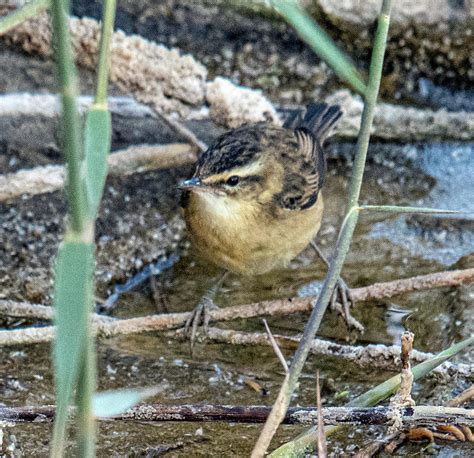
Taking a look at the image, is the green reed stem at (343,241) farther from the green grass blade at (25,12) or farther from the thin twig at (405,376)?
the green grass blade at (25,12)

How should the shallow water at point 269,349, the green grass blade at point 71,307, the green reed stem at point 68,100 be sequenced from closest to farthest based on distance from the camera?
the green reed stem at point 68,100, the green grass blade at point 71,307, the shallow water at point 269,349

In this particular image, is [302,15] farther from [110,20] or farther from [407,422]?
[407,422]

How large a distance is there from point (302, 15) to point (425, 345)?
314cm

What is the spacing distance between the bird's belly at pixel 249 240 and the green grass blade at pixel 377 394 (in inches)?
70.3

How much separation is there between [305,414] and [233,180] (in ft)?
7.01

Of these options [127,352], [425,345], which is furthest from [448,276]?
[127,352]

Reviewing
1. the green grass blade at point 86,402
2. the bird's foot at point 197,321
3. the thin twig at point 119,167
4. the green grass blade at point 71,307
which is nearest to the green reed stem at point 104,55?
the green grass blade at point 71,307

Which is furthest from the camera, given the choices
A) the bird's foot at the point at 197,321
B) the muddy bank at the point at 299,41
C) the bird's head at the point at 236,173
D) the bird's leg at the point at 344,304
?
the muddy bank at the point at 299,41

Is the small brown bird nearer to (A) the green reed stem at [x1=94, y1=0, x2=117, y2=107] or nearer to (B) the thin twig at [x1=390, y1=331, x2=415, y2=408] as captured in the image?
(B) the thin twig at [x1=390, y1=331, x2=415, y2=408]

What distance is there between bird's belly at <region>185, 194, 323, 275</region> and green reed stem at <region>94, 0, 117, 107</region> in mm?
3342

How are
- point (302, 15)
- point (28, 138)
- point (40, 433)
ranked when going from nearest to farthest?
point (302, 15) < point (40, 433) < point (28, 138)

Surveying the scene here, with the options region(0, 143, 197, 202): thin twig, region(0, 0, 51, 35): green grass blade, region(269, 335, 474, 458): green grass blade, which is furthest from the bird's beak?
region(0, 0, 51, 35): green grass blade

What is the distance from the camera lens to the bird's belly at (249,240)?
5.30 m

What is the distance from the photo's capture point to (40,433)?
163 inches
